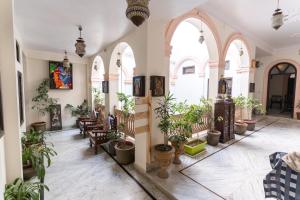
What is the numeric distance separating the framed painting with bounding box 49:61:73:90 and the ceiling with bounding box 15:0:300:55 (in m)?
1.22

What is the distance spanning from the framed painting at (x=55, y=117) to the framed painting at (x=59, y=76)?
79 centimetres

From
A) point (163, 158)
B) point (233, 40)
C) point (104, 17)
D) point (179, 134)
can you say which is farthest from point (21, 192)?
point (233, 40)

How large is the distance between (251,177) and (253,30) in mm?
4928

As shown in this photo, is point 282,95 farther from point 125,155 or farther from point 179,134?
point 125,155

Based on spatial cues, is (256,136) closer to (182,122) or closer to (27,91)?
(182,122)

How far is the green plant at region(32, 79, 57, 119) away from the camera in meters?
5.76

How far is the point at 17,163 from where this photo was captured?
1889mm

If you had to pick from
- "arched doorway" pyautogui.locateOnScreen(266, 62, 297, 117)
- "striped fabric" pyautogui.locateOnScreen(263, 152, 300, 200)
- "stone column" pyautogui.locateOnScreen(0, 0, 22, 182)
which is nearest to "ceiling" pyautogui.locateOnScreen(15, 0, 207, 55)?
"stone column" pyautogui.locateOnScreen(0, 0, 22, 182)

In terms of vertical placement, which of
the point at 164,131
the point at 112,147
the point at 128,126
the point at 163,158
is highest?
the point at 164,131

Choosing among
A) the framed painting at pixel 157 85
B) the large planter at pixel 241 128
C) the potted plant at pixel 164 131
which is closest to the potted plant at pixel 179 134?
the potted plant at pixel 164 131

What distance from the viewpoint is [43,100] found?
5.94 m

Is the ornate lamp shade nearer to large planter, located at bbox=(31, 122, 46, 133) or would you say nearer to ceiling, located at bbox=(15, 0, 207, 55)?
ceiling, located at bbox=(15, 0, 207, 55)

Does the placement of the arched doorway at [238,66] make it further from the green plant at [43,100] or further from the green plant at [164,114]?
the green plant at [43,100]

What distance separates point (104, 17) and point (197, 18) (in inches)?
85.8
